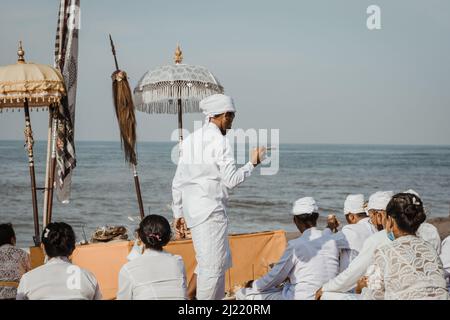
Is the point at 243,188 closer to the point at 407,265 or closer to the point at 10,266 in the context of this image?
the point at 10,266

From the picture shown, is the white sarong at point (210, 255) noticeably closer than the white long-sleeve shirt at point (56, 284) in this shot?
No

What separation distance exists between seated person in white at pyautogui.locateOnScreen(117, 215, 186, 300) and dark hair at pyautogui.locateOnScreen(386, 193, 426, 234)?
1.19 metres

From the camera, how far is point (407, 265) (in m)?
3.60

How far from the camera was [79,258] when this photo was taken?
611 centimetres

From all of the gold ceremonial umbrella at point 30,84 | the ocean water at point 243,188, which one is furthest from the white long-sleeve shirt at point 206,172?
the ocean water at point 243,188

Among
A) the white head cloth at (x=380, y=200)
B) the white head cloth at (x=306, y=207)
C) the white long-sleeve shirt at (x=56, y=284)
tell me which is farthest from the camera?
the white head cloth at (x=380, y=200)

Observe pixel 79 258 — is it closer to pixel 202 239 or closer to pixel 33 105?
pixel 202 239

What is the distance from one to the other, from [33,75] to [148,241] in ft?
10.0

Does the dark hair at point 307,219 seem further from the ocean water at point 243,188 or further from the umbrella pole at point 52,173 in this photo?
the ocean water at point 243,188

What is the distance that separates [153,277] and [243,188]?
23.9 metres

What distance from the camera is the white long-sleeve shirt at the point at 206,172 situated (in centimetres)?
510

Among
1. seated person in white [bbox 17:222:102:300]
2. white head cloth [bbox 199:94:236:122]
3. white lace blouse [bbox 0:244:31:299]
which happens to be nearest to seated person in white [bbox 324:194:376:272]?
white head cloth [bbox 199:94:236:122]

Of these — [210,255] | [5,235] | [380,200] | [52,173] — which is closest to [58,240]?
[5,235]

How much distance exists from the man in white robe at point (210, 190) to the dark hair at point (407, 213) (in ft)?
5.04
